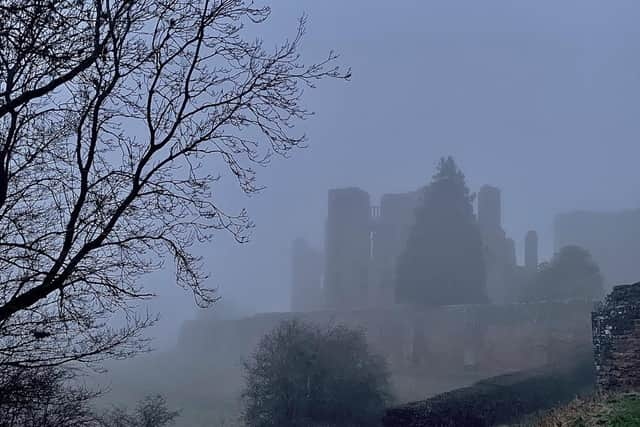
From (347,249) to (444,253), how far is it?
1938 centimetres

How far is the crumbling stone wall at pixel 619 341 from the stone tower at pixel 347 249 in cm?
4433

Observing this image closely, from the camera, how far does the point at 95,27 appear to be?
483 cm

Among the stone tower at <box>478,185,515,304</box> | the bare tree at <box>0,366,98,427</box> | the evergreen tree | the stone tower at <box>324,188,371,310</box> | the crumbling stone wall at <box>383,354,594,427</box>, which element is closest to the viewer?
the bare tree at <box>0,366,98,427</box>

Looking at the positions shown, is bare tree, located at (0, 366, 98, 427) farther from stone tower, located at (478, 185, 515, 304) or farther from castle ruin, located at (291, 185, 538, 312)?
castle ruin, located at (291, 185, 538, 312)

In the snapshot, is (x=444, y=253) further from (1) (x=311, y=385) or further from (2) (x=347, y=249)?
(1) (x=311, y=385)

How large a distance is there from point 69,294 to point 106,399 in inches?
1116

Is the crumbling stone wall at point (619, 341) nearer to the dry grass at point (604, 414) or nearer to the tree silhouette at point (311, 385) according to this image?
the dry grass at point (604, 414)

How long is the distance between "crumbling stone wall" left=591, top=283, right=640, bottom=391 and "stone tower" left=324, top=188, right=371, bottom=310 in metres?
44.3

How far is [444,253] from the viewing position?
4247 cm

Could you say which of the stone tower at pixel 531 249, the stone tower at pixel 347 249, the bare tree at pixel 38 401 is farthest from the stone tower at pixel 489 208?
the bare tree at pixel 38 401

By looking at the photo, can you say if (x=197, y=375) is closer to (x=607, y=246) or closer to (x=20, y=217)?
(x=20, y=217)

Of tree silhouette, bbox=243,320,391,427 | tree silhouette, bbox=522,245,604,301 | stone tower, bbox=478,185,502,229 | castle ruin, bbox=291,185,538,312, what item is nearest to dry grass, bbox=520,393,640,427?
tree silhouette, bbox=243,320,391,427

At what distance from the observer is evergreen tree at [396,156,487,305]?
4234 centimetres

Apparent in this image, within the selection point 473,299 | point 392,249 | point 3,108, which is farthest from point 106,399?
point 392,249
